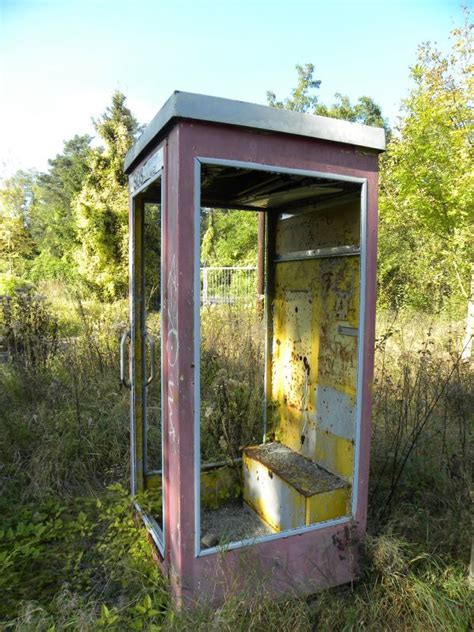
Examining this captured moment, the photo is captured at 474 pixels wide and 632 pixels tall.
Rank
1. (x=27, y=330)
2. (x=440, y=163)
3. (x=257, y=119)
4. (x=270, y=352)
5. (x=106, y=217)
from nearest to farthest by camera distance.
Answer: (x=257, y=119)
(x=270, y=352)
(x=27, y=330)
(x=440, y=163)
(x=106, y=217)

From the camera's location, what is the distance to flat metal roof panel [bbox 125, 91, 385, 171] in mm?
1732

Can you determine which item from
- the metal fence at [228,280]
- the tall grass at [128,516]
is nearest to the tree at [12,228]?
the metal fence at [228,280]

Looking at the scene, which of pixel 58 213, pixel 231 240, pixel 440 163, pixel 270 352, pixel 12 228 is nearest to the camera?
pixel 270 352

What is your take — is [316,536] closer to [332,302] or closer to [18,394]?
[332,302]

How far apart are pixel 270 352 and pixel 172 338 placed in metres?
1.61

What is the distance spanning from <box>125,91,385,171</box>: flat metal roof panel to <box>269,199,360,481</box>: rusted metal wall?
0.51 m

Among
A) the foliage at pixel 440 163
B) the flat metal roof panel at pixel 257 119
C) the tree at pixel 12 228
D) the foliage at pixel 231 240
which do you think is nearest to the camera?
the flat metal roof panel at pixel 257 119

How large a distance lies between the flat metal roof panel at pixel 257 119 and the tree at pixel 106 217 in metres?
11.7

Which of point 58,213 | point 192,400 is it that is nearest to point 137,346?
point 192,400

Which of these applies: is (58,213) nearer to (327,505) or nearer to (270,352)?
(270,352)

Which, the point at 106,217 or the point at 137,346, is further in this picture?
the point at 106,217

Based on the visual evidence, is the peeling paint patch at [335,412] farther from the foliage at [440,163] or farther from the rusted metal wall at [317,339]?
the foliage at [440,163]

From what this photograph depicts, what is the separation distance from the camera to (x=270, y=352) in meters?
3.42

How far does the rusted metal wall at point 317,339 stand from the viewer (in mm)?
2572
